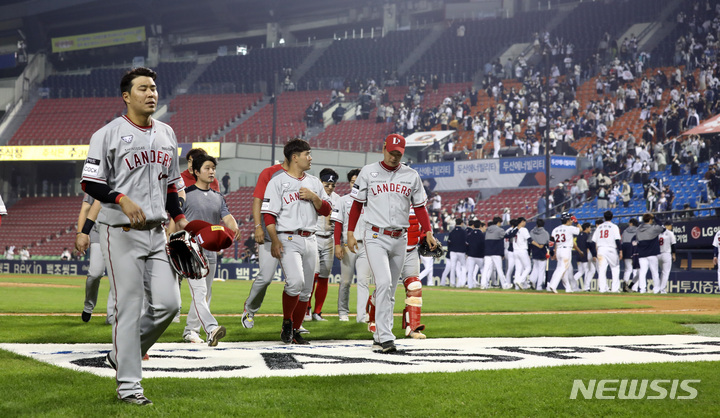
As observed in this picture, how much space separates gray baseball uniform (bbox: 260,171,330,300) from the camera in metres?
8.50

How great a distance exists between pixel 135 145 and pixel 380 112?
140 feet

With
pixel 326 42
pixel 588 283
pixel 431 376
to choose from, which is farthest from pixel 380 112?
pixel 431 376

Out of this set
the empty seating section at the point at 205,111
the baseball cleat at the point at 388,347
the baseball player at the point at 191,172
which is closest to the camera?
the baseball cleat at the point at 388,347

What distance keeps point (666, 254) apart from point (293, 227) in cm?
1583

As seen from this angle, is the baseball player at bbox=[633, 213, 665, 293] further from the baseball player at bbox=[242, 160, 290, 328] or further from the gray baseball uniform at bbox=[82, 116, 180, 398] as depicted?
the gray baseball uniform at bbox=[82, 116, 180, 398]

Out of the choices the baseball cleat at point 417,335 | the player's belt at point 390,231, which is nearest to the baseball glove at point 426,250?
the baseball cleat at point 417,335

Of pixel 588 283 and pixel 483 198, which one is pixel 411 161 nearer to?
pixel 483 198

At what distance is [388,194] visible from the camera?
8.21 meters

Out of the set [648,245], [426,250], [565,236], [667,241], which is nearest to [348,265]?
[426,250]

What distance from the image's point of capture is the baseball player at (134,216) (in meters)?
4.91

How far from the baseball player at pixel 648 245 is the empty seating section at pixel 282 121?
93.0ft

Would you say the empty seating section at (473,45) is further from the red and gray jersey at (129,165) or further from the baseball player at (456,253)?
the red and gray jersey at (129,165)

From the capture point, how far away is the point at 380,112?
155ft

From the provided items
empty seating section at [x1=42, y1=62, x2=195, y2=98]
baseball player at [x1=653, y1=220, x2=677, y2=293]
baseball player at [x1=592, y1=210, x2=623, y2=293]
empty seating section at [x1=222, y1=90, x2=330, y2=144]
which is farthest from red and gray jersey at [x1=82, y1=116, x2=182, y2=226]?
empty seating section at [x1=42, y1=62, x2=195, y2=98]
